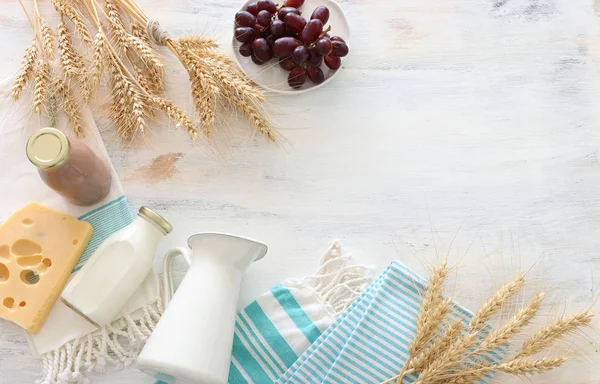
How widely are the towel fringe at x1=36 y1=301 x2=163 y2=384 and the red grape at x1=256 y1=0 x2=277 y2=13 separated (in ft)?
2.11

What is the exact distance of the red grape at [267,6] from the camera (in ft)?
3.67

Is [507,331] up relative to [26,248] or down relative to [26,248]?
down

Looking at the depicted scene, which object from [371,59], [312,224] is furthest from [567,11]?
[312,224]

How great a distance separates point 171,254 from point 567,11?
106 cm

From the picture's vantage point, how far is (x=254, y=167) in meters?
1.15

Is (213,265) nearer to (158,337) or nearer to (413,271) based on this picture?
(158,337)

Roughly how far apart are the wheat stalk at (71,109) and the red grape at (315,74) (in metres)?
0.49

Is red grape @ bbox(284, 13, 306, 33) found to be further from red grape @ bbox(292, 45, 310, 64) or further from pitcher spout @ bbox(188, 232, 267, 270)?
pitcher spout @ bbox(188, 232, 267, 270)

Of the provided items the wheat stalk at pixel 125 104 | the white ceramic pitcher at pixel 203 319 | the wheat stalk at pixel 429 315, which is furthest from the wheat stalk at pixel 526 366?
the wheat stalk at pixel 125 104

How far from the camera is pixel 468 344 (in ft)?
3.02

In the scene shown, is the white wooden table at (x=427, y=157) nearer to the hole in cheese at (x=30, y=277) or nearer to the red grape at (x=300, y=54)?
the red grape at (x=300, y=54)

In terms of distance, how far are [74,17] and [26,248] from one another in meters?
0.49

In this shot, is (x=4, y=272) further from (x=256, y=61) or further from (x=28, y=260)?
(x=256, y=61)

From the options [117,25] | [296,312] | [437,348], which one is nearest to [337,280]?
[296,312]
